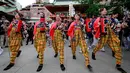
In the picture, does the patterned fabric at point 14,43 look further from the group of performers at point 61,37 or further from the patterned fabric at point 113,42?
the patterned fabric at point 113,42

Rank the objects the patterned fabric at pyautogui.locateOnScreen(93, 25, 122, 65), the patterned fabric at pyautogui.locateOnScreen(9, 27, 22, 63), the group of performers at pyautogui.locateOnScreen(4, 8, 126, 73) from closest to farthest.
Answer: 1. the patterned fabric at pyautogui.locateOnScreen(93, 25, 122, 65)
2. the group of performers at pyautogui.locateOnScreen(4, 8, 126, 73)
3. the patterned fabric at pyautogui.locateOnScreen(9, 27, 22, 63)

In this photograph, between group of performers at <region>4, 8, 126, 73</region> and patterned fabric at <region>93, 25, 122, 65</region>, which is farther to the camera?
group of performers at <region>4, 8, 126, 73</region>

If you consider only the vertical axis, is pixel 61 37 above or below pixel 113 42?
above

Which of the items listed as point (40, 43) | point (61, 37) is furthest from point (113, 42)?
point (40, 43)

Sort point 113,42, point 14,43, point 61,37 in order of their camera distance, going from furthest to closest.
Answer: point 61,37 < point 14,43 < point 113,42

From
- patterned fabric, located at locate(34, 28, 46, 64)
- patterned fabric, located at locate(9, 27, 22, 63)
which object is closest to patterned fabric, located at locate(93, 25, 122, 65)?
patterned fabric, located at locate(34, 28, 46, 64)

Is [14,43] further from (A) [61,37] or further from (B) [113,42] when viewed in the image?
(B) [113,42]

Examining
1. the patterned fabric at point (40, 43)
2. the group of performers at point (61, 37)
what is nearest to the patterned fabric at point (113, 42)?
the group of performers at point (61, 37)

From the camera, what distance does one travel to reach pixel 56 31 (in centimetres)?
766

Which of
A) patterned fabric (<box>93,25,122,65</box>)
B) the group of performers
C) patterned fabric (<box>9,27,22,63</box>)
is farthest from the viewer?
patterned fabric (<box>9,27,22,63</box>)

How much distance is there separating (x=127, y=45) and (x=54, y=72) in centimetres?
655

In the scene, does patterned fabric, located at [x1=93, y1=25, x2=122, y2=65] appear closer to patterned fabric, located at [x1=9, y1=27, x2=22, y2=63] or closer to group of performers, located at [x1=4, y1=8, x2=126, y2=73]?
group of performers, located at [x1=4, y1=8, x2=126, y2=73]

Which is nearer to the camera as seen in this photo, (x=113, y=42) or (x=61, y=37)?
(x=113, y=42)

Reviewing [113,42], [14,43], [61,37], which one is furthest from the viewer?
[61,37]
